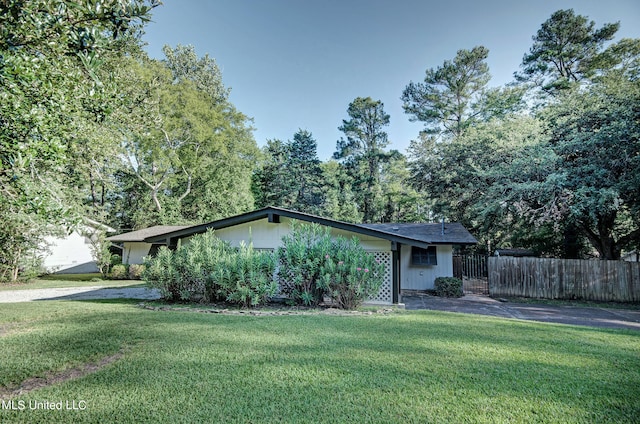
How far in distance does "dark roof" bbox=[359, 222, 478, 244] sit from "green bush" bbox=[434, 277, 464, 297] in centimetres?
165

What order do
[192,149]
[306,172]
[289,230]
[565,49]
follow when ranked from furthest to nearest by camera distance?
1. [306,172]
2. [192,149]
3. [565,49]
4. [289,230]

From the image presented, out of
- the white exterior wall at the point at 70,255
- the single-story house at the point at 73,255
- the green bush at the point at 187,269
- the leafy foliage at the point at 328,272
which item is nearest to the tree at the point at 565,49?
the leafy foliage at the point at 328,272

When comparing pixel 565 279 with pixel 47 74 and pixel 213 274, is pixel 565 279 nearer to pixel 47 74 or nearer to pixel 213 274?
pixel 213 274

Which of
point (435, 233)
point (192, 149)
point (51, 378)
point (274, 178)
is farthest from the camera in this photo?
point (274, 178)

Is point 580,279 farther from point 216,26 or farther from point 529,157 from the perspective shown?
point 216,26

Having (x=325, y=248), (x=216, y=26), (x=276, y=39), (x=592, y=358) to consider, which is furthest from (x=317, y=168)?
(x=592, y=358)

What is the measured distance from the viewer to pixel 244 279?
7.71 metres

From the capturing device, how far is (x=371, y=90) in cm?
2711

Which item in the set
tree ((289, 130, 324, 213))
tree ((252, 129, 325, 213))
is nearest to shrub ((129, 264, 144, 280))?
tree ((252, 129, 325, 213))

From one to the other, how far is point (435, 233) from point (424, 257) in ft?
4.80

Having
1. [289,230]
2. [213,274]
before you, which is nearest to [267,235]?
[289,230]

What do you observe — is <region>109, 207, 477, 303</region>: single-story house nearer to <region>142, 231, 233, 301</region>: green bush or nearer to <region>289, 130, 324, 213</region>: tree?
<region>142, 231, 233, 301</region>: green bush

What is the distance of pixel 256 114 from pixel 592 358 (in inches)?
1095

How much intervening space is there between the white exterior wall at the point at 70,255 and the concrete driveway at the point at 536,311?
67.5ft
